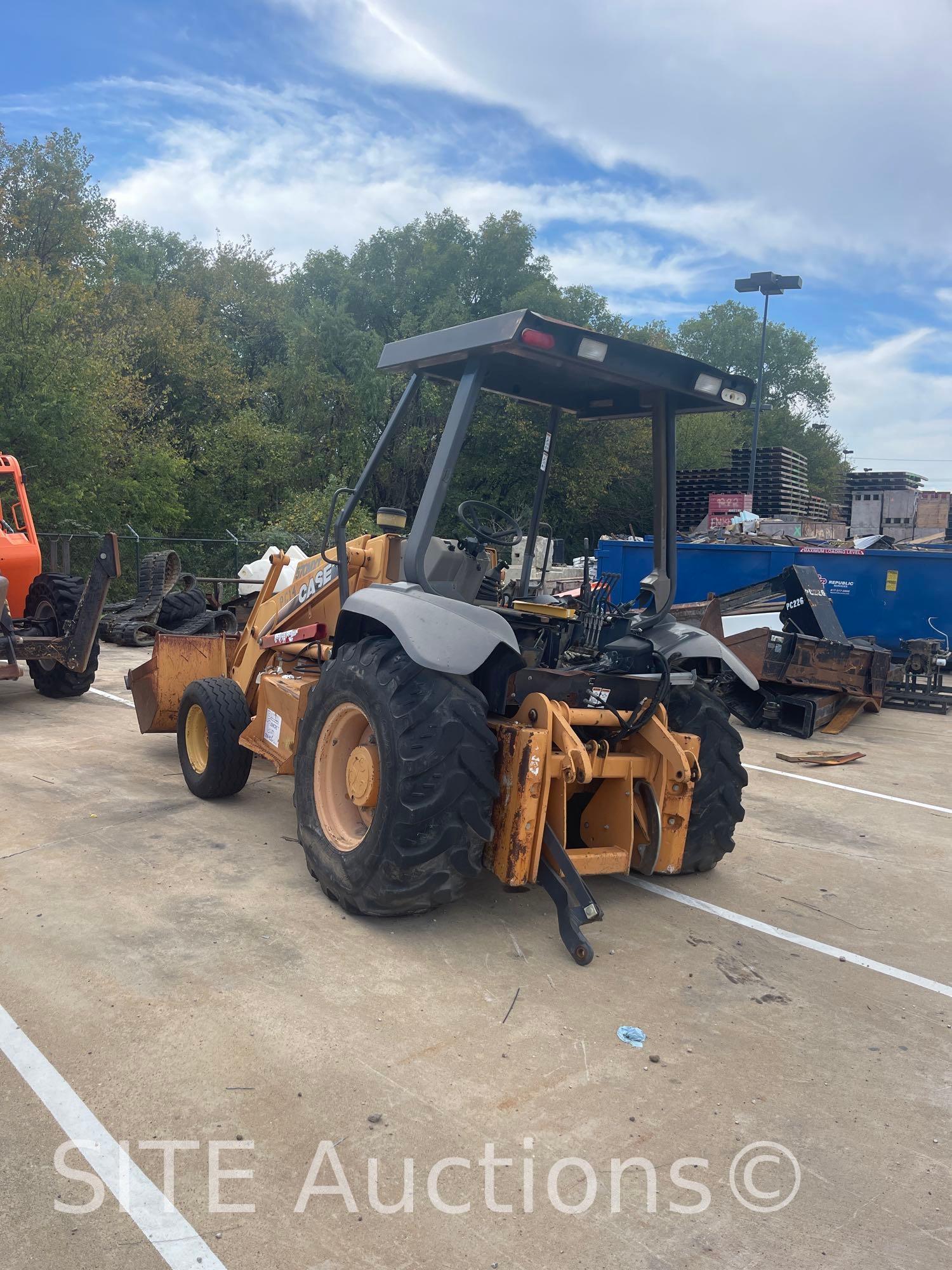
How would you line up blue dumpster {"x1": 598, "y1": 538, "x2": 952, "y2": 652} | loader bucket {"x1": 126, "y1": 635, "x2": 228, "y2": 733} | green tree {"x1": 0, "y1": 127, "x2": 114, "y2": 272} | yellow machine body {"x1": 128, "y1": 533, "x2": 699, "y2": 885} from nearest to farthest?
1. yellow machine body {"x1": 128, "y1": 533, "x2": 699, "y2": 885}
2. loader bucket {"x1": 126, "y1": 635, "x2": 228, "y2": 733}
3. blue dumpster {"x1": 598, "y1": 538, "x2": 952, "y2": 652}
4. green tree {"x1": 0, "y1": 127, "x2": 114, "y2": 272}

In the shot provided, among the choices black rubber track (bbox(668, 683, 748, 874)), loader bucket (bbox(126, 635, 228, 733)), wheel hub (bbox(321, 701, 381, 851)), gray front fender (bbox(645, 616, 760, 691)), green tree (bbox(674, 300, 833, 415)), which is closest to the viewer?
wheel hub (bbox(321, 701, 381, 851))

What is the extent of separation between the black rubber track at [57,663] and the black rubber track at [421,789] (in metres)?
5.98

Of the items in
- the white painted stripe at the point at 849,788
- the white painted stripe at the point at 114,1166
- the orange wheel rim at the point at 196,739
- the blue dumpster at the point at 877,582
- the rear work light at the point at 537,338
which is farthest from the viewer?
the blue dumpster at the point at 877,582

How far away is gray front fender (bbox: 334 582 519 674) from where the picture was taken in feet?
12.0

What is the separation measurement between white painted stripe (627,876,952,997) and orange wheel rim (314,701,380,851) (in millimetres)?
1445

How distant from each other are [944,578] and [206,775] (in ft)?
34.2

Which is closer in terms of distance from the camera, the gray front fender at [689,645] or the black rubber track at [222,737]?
the gray front fender at [689,645]

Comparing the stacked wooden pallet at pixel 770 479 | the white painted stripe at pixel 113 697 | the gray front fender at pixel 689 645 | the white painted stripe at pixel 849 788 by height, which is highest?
the stacked wooden pallet at pixel 770 479

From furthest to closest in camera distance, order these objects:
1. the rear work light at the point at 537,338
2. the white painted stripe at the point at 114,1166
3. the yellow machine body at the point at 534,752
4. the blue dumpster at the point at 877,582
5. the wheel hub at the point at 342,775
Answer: the blue dumpster at the point at 877,582, the wheel hub at the point at 342,775, the yellow machine body at the point at 534,752, the rear work light at the point at 537,338, the white painted stripe at the point at 114,1166

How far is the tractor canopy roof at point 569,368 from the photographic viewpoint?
3727 millimetres

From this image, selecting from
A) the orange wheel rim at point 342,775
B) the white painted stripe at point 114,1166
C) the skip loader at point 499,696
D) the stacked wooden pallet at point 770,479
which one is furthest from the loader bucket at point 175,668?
the stacked wooden pallet at point 770,479

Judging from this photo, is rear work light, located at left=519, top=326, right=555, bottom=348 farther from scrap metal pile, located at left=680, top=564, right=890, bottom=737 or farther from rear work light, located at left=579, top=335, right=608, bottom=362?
scrap metal pile, located at left=680, top=564, right=890, bottom=737

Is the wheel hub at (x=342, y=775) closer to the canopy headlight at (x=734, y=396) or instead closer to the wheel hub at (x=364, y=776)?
the wheel hub at (x=364, y=776)

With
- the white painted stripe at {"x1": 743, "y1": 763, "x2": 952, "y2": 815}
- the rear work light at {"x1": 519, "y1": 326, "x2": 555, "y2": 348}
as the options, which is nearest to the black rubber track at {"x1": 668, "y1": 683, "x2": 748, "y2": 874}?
the rear work light at {"x1": 519, "y1": 326, "x2": 555, "y2": 348}
